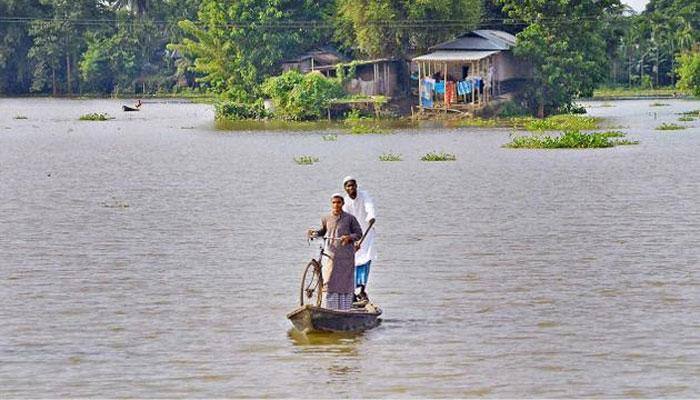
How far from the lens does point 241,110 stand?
232 feet

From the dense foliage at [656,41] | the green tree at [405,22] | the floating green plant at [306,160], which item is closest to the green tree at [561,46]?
the green tree at [405,22]

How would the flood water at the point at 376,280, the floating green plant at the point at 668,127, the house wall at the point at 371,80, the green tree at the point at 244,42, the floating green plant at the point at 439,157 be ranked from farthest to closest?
the green tree at the point at 244,42, the house wall at the point at 371,80, the floating green plant at the point at 668,127, the floating green plant at the point at 439,157, the flood water at the point at 376,280

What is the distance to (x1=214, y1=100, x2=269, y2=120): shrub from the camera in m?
69.9

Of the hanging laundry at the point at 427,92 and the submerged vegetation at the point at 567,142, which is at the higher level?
the hanging laundry at the point at 427,92

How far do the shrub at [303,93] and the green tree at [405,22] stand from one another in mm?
3987

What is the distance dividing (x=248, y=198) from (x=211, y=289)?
1295 cm

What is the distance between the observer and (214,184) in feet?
114

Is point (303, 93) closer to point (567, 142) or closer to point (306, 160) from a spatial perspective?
point (567, 142)

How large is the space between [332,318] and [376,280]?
4.38 metres

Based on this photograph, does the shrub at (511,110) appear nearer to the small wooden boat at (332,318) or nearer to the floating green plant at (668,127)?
the floating green plant at (668,127)

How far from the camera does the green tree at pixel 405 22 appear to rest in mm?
67562

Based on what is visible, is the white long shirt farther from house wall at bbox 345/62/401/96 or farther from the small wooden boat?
house wall at bbox 345/62/401/96

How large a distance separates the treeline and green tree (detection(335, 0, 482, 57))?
0.24 ft

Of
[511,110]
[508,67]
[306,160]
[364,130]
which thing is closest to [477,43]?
[508,67]
